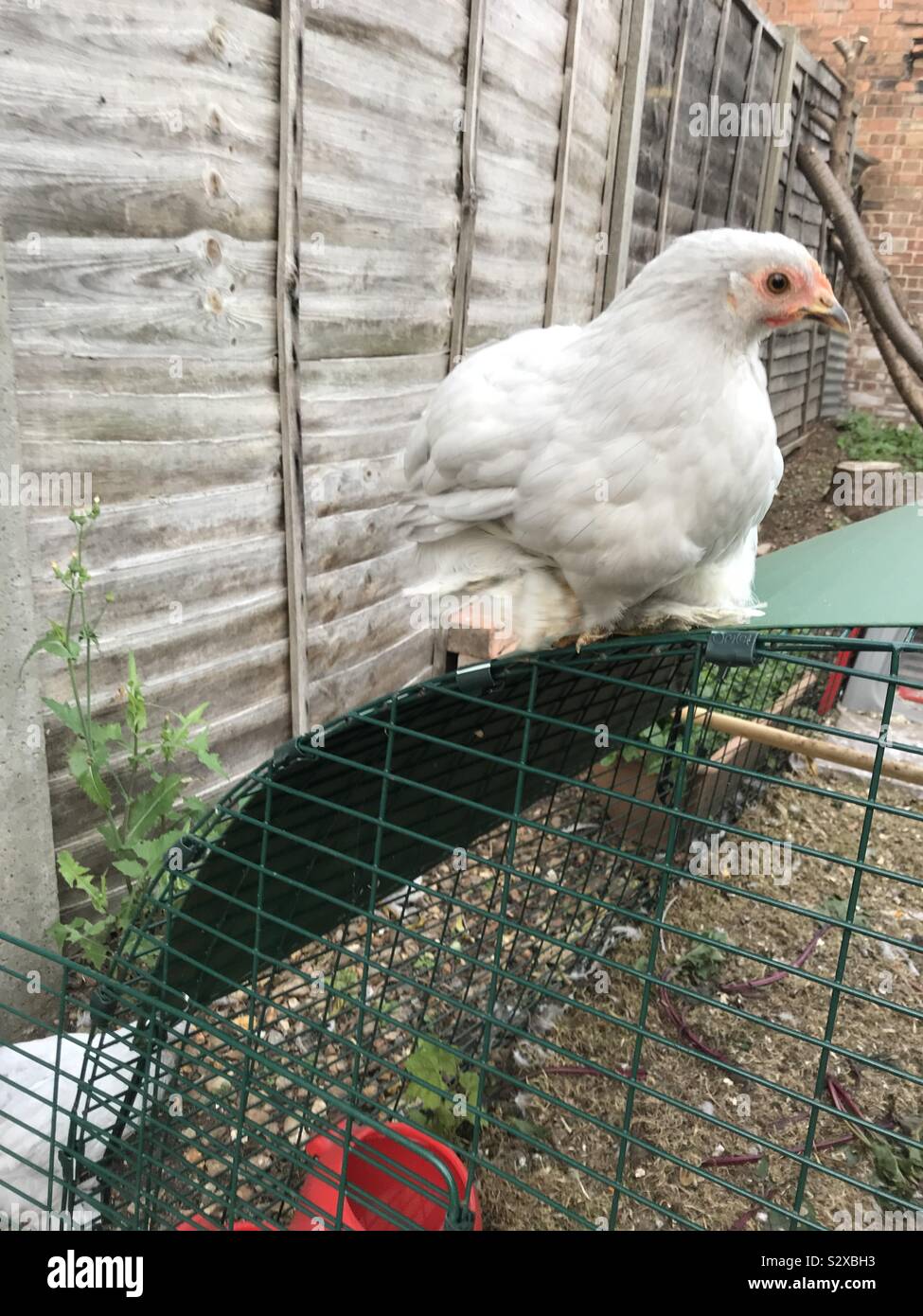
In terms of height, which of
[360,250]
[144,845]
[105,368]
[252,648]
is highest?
[360,250]

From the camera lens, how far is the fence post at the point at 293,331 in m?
2.08

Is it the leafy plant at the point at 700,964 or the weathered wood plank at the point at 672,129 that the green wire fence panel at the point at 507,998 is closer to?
the leafy plant at the point at 700,964

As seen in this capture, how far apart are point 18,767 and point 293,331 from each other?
1.23 metres

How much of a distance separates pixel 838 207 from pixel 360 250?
456 cm

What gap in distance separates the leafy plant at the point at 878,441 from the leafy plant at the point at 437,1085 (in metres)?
7.08

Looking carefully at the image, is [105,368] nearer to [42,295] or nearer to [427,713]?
[42,295]

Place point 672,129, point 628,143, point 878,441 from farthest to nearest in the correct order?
point 878,441
point 672,129
point 628,143

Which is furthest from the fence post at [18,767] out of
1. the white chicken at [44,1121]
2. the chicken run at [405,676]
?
the white chicken at [44,1121]

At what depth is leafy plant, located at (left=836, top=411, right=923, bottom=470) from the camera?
789 centimetres

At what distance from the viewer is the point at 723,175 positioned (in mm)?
5348

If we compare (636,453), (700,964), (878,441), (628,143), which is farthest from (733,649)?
(878,441)

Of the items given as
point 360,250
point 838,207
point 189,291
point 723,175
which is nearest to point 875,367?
point 838,207

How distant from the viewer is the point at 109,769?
202 cm

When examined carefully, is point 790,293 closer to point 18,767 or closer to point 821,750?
point 821,750
